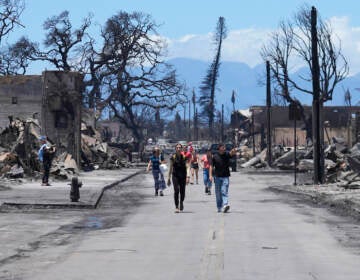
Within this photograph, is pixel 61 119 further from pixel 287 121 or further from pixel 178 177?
pixel 287 121

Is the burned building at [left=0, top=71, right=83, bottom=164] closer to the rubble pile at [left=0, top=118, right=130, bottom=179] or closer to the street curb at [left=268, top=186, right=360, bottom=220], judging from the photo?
the rubble pile at [left=0, top=118, right=130, bottom=179]

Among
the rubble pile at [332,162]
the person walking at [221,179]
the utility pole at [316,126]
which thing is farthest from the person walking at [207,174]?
the person walking at [221,179]

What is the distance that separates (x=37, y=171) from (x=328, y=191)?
14.2m

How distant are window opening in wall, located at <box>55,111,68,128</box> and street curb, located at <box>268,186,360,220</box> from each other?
88.4 feet

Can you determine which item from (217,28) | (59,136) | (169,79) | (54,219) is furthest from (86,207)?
(217,28)

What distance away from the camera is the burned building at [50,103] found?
5634cm

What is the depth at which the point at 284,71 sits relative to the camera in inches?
3066

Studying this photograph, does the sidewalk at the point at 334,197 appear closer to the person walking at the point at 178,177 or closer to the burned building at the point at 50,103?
the person walking at the point at 178,177

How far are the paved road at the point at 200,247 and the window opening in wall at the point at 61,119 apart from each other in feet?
110

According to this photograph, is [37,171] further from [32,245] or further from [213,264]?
[213,264]

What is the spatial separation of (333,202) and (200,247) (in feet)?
38.4

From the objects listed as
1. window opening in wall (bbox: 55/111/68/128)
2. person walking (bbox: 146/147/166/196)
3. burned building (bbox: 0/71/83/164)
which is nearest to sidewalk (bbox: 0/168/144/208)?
person walking (bbox: 146/147/166/196)

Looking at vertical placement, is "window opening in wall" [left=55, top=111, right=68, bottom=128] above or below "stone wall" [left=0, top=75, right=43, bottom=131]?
below

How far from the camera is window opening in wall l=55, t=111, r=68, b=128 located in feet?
187
